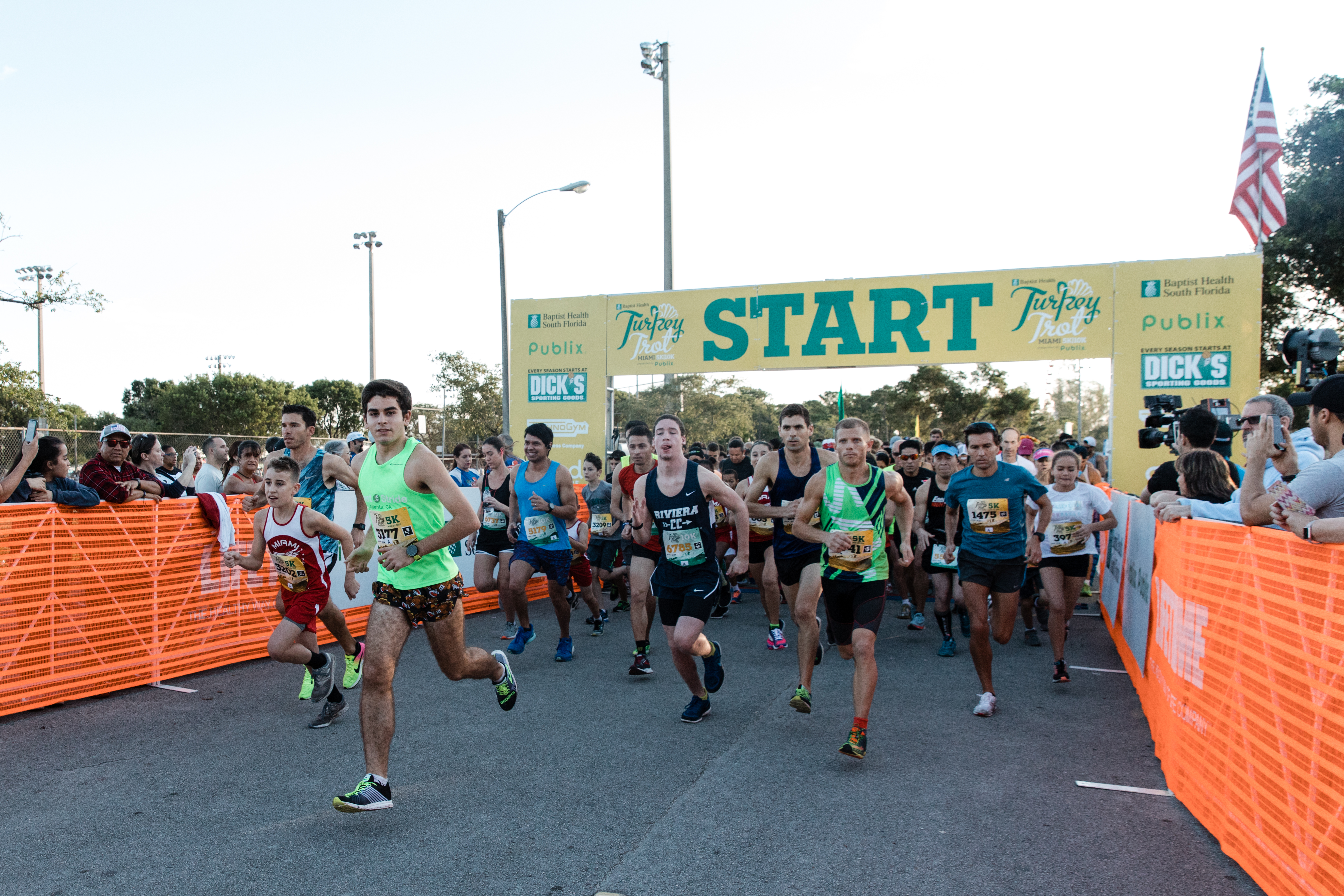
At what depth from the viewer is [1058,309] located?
13.7m

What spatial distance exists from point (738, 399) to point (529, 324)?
4244 cm

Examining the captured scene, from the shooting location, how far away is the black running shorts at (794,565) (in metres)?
6.47

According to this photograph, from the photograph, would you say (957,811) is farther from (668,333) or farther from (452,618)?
(668,333)

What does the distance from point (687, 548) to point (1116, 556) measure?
539cm

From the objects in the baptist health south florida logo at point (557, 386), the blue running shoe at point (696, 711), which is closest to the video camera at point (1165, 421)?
the blue running shoe at point (696, 711)

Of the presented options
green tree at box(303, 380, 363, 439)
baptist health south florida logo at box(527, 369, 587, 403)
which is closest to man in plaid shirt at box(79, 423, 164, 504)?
baptist health south florida logo at box(527, 369, 587, 403)

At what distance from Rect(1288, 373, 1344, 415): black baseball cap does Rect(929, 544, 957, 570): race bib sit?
4.82 m

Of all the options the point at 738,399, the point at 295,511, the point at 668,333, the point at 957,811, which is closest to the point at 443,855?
the point at 957,811

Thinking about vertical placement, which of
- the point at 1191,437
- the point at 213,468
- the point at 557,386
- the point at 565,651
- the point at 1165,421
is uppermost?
the point at 557,386

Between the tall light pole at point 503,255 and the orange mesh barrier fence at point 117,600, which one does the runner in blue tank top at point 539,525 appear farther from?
the tall light pole at point 503,255

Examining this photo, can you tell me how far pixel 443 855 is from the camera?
12.4 ft

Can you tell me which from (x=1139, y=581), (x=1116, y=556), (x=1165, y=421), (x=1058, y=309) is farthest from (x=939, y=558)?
(x=1058, y=309)

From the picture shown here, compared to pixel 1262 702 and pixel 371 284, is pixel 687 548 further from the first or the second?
pixel 371 284

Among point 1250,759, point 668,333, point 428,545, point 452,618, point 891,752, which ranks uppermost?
point 668,333
